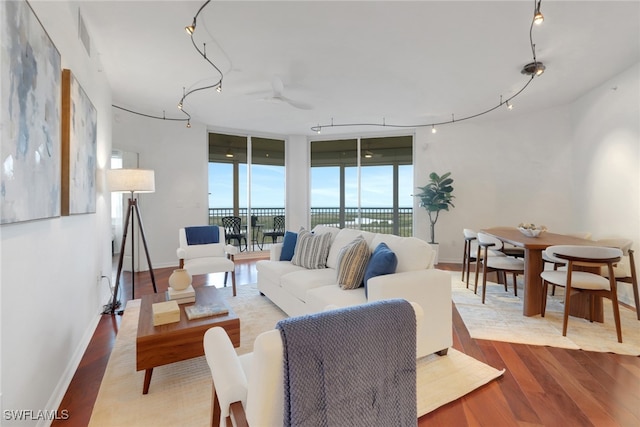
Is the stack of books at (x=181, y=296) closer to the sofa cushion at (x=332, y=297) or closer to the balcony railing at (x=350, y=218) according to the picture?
the sofa cushion at (x=332, y=297)

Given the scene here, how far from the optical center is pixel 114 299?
3.19 m

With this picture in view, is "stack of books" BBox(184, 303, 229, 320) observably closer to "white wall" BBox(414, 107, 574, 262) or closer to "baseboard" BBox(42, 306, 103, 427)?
"baseboard" BBox(42, 306, 103, 427)

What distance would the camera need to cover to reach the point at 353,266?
2416 millimetres

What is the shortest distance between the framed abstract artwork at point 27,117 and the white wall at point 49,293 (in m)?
0.12

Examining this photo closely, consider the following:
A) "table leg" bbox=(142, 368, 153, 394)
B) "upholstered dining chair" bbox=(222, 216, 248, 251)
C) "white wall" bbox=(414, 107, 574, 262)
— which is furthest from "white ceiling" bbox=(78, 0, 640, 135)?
"table leg" bbox=(142, 368, 153, 394)

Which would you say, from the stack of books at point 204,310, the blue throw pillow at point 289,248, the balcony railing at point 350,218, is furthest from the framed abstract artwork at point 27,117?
the balcony railing at point 350,218

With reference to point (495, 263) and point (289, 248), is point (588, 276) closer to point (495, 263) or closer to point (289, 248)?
point (495, 263)

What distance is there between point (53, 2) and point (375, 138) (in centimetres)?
557

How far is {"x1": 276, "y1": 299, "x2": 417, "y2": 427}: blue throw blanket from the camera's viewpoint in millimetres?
829

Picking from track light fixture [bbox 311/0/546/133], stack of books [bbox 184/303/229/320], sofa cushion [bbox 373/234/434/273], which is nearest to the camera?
stack of books [bbox 184/303/229/320]

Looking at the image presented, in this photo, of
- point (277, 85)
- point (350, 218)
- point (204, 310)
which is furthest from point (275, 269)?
point (350, 218)

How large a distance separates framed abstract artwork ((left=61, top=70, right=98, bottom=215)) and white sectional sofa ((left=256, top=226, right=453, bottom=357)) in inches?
73.0

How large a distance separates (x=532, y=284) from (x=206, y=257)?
3.91m

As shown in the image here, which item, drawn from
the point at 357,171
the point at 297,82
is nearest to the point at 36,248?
the point at 297,82
